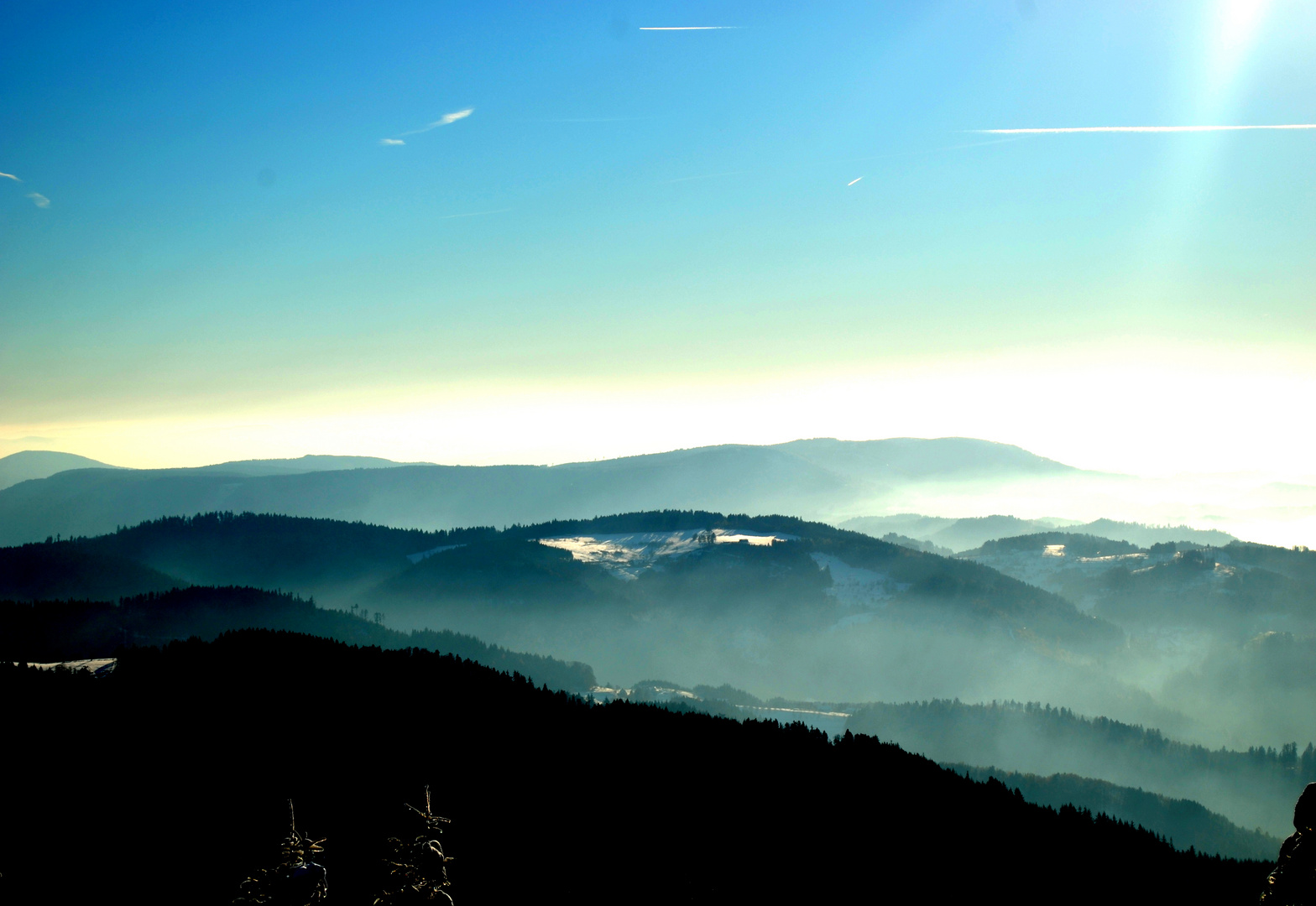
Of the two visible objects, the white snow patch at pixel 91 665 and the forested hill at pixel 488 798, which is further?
the white snow patch at pixel 91 665

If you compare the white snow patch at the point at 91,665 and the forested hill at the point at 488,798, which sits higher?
the white snow patch at the point at 91,665

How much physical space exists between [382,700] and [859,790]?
7661 cm

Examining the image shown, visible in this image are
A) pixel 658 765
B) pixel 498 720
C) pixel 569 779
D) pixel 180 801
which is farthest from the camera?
pixel 498 720

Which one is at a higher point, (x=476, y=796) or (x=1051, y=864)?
(x=476, y=796)

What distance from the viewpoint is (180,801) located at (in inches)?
3792

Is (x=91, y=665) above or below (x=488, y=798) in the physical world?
above

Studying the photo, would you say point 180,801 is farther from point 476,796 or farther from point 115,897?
point 476,796

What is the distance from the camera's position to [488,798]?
330ft

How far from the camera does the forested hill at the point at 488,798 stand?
83688mm

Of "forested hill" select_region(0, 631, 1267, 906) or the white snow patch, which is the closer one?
"forested hill" select_region(0, 631, 1267, 906)

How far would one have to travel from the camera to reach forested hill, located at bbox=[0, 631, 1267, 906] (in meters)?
83.7

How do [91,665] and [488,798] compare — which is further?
[91,665]

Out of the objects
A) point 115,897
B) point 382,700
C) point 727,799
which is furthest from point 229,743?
point 727,799

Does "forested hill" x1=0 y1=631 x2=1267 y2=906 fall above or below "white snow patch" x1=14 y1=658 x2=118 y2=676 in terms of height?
below
